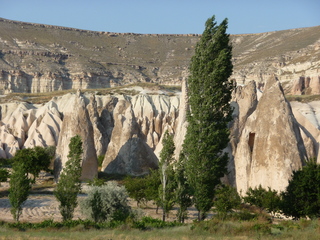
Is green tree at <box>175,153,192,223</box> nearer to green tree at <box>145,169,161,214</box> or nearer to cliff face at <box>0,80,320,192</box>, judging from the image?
green tree at <box>145,169,161,214</box>

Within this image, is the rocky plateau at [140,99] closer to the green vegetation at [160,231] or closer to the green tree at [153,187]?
the green tree at [153,187]

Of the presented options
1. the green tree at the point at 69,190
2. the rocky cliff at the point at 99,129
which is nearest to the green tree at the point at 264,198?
the green tree at the point at 69,190

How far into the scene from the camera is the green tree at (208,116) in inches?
683

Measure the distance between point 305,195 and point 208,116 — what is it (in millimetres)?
4499

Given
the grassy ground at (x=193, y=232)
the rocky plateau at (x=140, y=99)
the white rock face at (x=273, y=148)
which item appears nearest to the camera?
the grassy ground at (x=193, y=232)

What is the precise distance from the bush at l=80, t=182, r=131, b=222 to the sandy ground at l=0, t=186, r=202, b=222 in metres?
2.50

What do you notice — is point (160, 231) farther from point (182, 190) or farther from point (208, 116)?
point (208, 116)

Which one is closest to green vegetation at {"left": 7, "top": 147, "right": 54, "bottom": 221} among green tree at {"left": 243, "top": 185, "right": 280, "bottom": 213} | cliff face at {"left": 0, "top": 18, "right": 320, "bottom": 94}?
green tree at {"left": 243, "top": 185, "right": 280, "bottom": 213}

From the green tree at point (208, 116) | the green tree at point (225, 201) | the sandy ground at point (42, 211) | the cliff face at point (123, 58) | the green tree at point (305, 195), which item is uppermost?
the cliff face at point (123, 58)

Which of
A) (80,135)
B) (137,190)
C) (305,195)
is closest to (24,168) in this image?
(137,190)

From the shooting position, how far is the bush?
17562 mm

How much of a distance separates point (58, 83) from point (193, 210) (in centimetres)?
8864

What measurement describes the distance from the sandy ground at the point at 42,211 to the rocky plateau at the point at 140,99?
4027mm

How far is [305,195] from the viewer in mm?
17422
